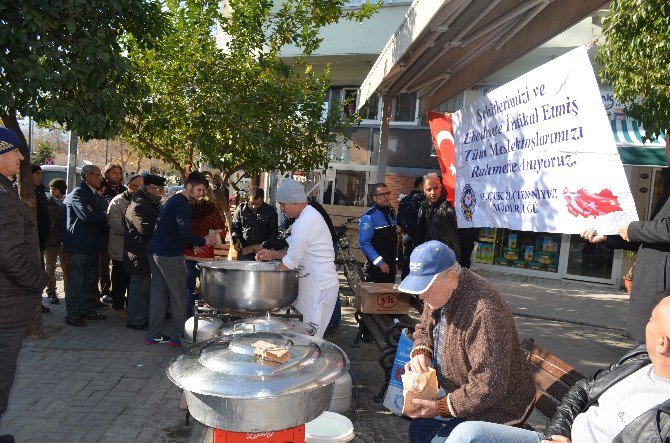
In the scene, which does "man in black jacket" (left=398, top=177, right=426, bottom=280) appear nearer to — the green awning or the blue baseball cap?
the blue baseball cap

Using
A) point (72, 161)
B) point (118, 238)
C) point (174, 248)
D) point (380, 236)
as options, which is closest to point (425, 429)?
point (174, 248)

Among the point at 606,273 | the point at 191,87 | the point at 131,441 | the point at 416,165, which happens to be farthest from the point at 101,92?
the point at 606,273

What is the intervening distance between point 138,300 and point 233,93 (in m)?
3.11

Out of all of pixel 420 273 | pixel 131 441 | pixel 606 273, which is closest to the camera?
pixel 420 273

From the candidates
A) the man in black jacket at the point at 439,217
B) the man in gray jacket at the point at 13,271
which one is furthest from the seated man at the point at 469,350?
the man in black jacket at the point at 439,217

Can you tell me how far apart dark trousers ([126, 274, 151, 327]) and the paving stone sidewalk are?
0.19m

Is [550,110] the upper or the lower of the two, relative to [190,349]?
upper

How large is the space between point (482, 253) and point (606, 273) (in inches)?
120

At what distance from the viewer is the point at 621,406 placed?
93.7 inches

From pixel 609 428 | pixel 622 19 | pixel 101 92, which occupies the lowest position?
pixel 609 428

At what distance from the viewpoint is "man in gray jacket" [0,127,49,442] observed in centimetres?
348

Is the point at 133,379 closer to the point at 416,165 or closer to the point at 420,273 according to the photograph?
the point at 420,273

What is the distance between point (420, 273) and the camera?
2945 millimetres

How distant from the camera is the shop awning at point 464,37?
4594mm
